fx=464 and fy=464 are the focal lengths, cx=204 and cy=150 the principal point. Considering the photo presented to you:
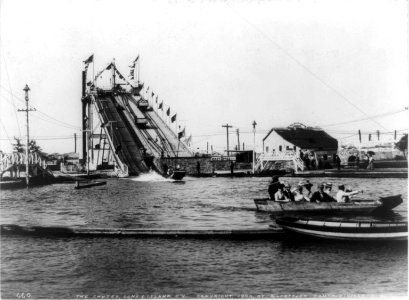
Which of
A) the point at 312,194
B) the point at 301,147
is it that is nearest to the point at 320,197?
the point at 312,194

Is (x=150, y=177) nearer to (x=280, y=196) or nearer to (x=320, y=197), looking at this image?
(x=280, y=196)

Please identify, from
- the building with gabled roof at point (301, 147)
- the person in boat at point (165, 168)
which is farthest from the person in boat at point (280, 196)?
the person in boat at point (165, 168)

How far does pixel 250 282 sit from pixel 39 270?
433cm

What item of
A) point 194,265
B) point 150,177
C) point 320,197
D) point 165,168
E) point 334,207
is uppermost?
point 165,168

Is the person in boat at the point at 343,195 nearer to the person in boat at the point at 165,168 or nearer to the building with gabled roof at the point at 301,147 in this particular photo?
the building with gabled roof at the point at 301,147

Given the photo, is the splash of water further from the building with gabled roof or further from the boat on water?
the building with gabled roof

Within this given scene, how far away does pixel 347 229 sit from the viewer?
35.8 ft

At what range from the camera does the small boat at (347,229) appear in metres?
10.5

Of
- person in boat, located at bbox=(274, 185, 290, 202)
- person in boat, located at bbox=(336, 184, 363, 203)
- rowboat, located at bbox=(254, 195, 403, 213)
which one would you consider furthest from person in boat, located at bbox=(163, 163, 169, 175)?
person in boat, located at bbox=(336, 184, 363, 203)

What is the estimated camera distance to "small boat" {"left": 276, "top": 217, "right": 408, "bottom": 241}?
10.5 m

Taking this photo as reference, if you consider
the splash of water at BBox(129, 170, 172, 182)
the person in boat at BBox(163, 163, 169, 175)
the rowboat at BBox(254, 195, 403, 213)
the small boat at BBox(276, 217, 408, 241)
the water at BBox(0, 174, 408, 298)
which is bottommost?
the water at BBox(0, 174, 408, 298)

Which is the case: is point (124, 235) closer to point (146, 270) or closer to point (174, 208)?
point (146, 270)

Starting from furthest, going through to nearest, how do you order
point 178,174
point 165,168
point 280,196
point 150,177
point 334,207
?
point 165,168 → point 150,177 → point 178,174 → point 280,196 → point 334,207

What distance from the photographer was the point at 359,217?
46.0 ft
